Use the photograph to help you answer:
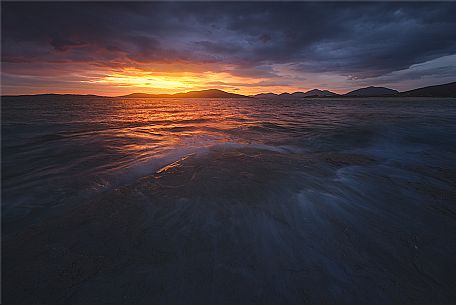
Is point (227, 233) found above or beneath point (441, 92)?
beneath

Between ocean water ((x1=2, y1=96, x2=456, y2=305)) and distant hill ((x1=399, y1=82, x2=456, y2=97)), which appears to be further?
distant hill ((x1=399, y1=82, x2=456, y2=97))

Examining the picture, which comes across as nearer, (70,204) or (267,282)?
(267,282)

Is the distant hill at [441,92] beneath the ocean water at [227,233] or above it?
above

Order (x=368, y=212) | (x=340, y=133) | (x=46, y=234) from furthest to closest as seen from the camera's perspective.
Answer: (x=340, y=133)
(x=368, y=212)
(x=46, y=234)

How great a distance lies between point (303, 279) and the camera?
260 cm

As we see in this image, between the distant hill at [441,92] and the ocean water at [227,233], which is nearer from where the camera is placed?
the ocean water at [227,233]

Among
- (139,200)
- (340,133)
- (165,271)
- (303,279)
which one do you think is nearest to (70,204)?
(139,200)

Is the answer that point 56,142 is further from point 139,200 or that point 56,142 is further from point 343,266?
point 343,266

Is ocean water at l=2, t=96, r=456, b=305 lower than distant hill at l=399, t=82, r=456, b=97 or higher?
lower

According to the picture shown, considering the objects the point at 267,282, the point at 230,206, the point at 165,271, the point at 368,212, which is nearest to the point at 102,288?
the point at 165,271

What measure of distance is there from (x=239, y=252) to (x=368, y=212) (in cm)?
291

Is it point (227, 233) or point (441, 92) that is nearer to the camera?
point (227, 233)

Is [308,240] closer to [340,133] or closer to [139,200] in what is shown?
[139,200]

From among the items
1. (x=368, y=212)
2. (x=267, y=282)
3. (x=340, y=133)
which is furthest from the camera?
(x=340, y=133)
